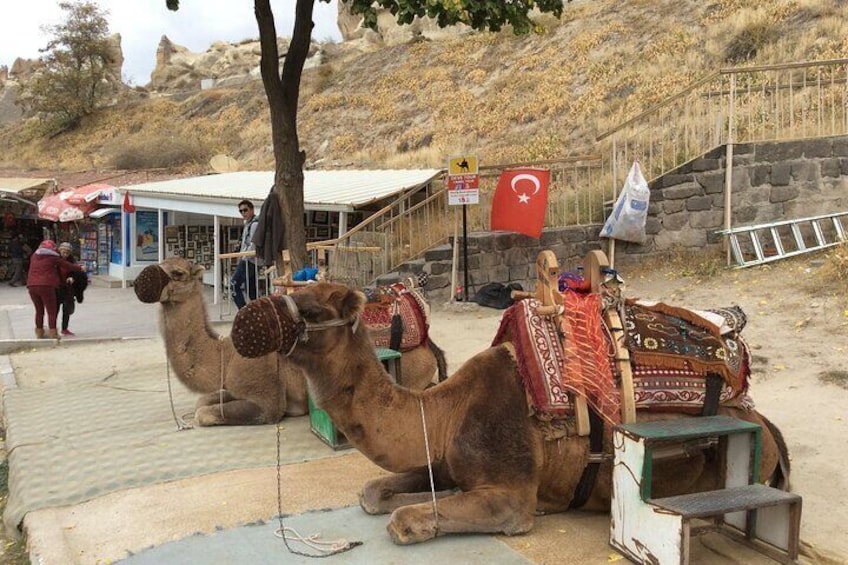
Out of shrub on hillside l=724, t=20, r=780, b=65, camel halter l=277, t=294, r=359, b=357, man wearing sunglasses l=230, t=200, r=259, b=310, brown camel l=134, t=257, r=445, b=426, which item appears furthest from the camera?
shrub on hillside l=724, t=20, r=780, b=65

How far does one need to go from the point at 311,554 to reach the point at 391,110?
32373 millimetres

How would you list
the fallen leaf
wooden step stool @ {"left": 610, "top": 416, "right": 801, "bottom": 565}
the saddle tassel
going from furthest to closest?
the fallen leaf, the saddle tassel, wooden step stool @ {"left": 610, "top": 416, "right": 801, "bottom": 565}

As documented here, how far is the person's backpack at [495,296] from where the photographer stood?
13.2 m

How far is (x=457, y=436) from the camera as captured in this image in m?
4.22

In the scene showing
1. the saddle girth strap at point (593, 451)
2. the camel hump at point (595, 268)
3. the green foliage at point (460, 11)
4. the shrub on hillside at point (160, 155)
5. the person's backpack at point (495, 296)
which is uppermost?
the shrub on hillside at point (160, 155)

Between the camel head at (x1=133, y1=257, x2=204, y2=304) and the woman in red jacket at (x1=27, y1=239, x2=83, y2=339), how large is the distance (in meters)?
6.47

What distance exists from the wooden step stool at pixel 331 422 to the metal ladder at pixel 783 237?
889 centimetres

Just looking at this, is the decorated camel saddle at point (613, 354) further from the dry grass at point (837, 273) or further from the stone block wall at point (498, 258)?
the stone block wall at point (498, 258)

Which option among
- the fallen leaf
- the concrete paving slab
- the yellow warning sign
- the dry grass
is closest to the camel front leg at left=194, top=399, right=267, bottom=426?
the concrete paving slab

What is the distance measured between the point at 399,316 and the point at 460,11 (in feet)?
12.6

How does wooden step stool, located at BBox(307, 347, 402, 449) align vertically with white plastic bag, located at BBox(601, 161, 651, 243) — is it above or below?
below

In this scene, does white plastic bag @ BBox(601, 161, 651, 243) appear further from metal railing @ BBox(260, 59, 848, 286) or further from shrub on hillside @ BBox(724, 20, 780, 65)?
shrub on hillside @ BBox(724, 20, 780, 65)

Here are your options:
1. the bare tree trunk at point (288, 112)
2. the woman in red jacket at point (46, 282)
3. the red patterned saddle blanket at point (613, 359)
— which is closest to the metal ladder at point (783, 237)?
the bare tree trunk at point (288, 112)

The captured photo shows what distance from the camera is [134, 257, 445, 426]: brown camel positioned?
6699 millimetres
